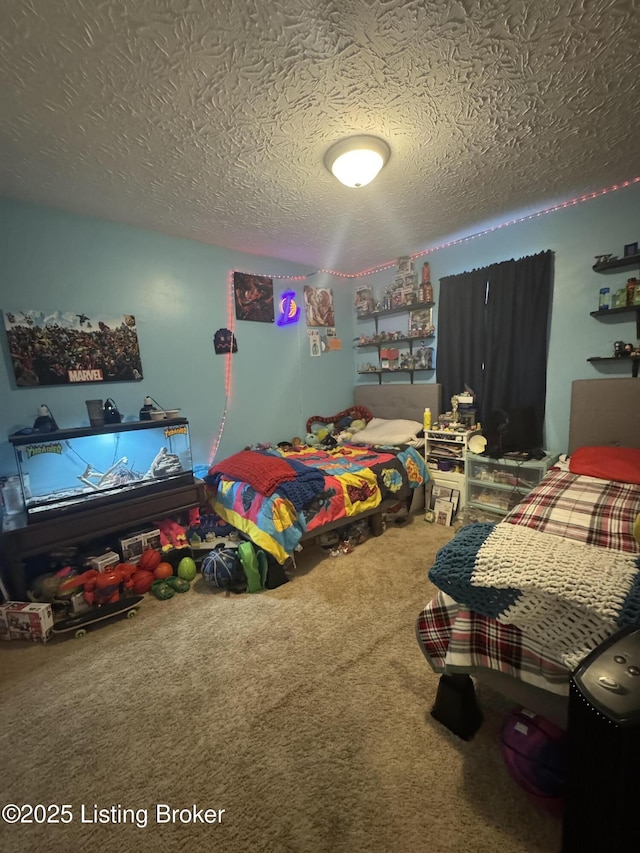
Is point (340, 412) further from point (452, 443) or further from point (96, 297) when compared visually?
point (96, 297)

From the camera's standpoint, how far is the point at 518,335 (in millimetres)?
3035

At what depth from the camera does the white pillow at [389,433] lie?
3.45 m

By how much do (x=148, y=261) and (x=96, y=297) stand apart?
543 mm

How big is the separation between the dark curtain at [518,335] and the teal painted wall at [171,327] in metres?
1.79

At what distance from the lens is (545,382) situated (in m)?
2.97

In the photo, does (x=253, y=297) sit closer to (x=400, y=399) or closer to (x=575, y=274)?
(x=400, y=399)

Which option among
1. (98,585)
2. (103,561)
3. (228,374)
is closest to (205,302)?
(228,374)

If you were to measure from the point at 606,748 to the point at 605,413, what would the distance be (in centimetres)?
257

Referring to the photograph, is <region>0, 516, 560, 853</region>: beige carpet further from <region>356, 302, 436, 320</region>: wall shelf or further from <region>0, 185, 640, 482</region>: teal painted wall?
<region>356, 302, 436, 320</region>: wall shelf

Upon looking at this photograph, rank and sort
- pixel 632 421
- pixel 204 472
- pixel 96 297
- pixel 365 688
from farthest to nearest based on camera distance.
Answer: pixel 204 472, pixel 96 297, pixel 632 421, pixel 365 688

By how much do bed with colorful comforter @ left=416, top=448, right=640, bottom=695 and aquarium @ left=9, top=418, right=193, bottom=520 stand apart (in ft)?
7.45

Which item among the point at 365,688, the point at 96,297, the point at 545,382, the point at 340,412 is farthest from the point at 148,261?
the point at 545,382

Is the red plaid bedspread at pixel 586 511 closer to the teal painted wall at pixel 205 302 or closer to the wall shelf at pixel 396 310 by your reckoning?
the teal painted wall at pixel 205 302

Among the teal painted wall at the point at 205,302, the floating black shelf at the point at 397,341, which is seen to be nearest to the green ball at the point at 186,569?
the teal painted wall at the point at 205,302
